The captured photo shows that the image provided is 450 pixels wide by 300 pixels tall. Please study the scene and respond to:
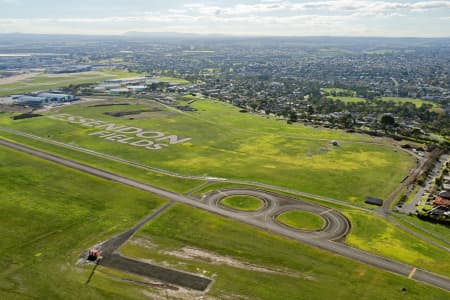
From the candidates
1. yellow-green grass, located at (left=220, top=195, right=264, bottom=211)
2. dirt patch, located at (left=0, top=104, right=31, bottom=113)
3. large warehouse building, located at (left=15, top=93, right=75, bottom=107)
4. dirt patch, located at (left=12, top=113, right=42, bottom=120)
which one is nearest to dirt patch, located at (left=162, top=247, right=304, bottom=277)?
yellow-green grass, located at (left=220, top=195, right=264, bottom=211)

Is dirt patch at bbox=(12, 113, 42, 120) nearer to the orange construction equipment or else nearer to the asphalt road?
the asphalt road

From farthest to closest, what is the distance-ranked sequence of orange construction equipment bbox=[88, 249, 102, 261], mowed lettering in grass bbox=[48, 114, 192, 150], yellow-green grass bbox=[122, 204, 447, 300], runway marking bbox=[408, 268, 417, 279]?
1. mowed lettering in grass bbox=[48, 114, 192, 150]
2. orange construction equipment bbox=[88, 249, 102, 261]
3. runway marking bbox=[408, 268, 417, 279]
4. yellow-green grass bbox=[122, 204, 447, 300]

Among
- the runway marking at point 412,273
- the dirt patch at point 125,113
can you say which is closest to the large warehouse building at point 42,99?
the dirt patch at point 125,113

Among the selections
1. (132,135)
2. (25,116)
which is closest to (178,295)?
(132,135)

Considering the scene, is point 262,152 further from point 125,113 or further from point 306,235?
point 125,113

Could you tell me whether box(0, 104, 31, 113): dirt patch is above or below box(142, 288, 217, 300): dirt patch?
above

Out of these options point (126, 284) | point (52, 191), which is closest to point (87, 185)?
point (52, 191)
